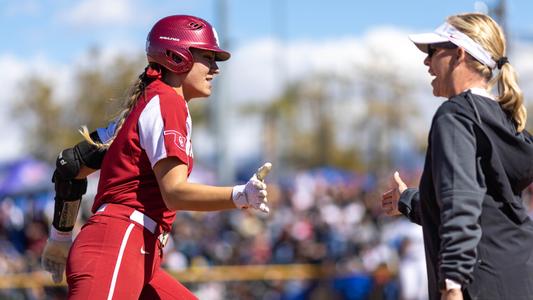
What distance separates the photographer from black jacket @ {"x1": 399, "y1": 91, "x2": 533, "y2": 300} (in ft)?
13.4

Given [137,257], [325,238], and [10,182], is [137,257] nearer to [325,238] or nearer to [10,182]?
[325,238]

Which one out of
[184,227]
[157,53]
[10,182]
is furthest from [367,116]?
[157,53]

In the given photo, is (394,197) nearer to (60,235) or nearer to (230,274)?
(60,235)

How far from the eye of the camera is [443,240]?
4086 mm

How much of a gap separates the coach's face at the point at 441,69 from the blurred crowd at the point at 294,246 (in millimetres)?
9718

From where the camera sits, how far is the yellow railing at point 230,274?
14.1 m

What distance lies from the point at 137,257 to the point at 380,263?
34.6 ft

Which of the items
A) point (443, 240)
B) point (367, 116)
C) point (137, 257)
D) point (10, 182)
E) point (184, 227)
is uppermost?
point (443, 240)

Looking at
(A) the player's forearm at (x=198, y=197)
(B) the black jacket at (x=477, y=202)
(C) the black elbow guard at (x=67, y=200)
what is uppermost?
(B) the black jacket at (x=477, y=202)

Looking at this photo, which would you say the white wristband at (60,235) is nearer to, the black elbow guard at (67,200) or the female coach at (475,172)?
the black elbow guard at (67,200)

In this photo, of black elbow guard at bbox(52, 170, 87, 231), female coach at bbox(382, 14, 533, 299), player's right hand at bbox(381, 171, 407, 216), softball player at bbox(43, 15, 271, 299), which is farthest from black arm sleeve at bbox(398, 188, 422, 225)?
black elbow guard at bbox(52, 170, 87, 231)

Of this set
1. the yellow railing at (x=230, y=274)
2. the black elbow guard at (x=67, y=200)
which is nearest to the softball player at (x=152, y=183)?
the black elbow guard at (x=67, y=200)

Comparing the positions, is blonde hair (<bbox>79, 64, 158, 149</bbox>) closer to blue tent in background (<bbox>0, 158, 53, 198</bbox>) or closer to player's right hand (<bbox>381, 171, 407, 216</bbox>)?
player's right hand (<bbox>381, 171, 407, 216</bbox>)

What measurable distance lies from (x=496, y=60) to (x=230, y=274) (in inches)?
442
